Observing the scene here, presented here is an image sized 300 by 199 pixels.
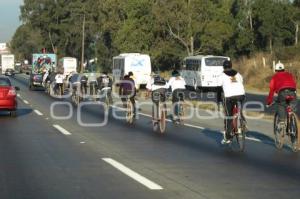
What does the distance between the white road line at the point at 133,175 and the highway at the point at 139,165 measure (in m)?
0.01

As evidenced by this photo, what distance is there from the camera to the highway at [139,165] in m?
8.95

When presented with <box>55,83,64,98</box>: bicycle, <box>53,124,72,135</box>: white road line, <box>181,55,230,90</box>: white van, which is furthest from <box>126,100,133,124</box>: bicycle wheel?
<box>181,55,230,90</box>: white van

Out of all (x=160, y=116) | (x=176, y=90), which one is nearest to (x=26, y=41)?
(x=176, y=90)

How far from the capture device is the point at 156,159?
12398 millimetres

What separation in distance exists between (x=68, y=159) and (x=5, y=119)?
11471 millimetres

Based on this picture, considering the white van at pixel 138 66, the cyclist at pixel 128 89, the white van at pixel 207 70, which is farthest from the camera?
the white van at pixel 138 66

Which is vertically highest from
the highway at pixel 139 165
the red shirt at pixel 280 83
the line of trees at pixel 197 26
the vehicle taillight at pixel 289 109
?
the line of trees at pixel 197 26

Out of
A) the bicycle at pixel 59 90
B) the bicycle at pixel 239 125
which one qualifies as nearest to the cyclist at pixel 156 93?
the bicycle at pixel 239 125

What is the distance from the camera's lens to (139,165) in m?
11.5

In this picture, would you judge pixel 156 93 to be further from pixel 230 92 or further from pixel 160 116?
pixel 230 92

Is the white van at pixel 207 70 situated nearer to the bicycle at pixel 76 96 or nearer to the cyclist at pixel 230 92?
the bicycle at pixel 76 96

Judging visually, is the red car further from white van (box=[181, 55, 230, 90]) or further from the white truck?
the white truck

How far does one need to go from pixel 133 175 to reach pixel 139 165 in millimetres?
1214

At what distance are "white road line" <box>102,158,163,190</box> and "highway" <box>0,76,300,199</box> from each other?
1 cm
